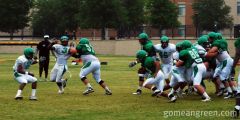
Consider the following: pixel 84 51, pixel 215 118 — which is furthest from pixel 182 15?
pixel 215 118

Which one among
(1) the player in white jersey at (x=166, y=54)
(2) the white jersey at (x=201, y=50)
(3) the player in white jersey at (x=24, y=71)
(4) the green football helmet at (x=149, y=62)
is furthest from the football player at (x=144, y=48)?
(3) the player in white jersey at (x=24, y=71)

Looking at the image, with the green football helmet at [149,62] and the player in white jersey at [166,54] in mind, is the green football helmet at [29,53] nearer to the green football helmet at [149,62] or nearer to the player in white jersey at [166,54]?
the green football helmet at [149,62]

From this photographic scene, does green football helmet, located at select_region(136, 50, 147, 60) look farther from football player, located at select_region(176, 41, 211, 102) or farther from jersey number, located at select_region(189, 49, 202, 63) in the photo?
jersey number, located at select_region(189, 49, 202, 63)

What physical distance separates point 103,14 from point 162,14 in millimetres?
7885

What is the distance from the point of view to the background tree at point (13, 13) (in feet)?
245

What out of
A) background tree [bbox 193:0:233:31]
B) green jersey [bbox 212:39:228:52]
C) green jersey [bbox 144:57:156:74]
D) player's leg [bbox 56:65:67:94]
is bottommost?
player's leg [bbox 56:65:67:94]

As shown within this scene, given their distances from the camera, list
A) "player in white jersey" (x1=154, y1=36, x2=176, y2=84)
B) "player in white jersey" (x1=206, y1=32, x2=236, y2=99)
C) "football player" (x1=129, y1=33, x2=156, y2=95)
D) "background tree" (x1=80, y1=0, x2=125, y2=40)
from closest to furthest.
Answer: "player in white jersey" (x1=206, y1=32, x2=236, y2=99)
"football player" (x1=129, y1=33, x2=156, y2=95)
"player in white jersey" (x1=154, y1=36, x2=176, y2=84)
"background tree" (x1=80, y1=0, x2=125, y2=40)

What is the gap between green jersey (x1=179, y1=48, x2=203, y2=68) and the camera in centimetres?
1755

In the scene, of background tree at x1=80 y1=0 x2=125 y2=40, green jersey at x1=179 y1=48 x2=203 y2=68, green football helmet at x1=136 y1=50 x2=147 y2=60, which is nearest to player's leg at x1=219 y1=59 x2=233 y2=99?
green jersey at x1=179 y1=48 x2=203 y2=68

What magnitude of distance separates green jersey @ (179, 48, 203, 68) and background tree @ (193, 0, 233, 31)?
186 feet

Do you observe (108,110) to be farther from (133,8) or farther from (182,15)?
(182,15)

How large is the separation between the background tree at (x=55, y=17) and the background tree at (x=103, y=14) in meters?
4.80

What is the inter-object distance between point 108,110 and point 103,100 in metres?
2.62

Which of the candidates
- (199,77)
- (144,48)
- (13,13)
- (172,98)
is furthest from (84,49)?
(13,13)
